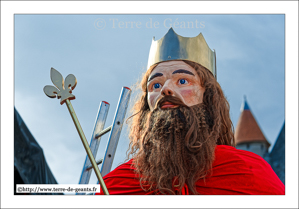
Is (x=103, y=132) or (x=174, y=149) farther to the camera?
(x=103, y=132)

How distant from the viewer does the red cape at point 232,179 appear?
9.99ft

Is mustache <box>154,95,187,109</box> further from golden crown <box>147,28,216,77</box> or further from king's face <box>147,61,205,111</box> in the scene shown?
golden crown <box>147,28,216,77</box>

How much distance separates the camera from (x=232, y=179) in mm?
3080

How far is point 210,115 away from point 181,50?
47 cm

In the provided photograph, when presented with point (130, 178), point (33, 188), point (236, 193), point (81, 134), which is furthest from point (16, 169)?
point (236, 193)

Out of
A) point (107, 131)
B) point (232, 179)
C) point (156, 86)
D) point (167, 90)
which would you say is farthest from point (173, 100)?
point (107, 131)

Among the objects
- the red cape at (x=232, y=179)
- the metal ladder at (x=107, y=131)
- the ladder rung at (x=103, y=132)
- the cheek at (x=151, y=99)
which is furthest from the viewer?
the ladder rung at (x=103, y=132)

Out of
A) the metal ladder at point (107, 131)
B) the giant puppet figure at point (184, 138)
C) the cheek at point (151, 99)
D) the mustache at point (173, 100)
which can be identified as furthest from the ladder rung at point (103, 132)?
the mustache at point (173, 100)

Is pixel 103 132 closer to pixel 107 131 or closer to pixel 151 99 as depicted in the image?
pixel 107 131

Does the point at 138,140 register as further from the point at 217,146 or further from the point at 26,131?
the point at 26,131

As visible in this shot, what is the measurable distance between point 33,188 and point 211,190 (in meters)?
1.14

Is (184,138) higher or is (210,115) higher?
(210,115)

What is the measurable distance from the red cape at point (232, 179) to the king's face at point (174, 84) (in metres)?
0.38

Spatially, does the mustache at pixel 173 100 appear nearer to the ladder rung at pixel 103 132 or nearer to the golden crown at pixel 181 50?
the golden crown at pixel 181 50
